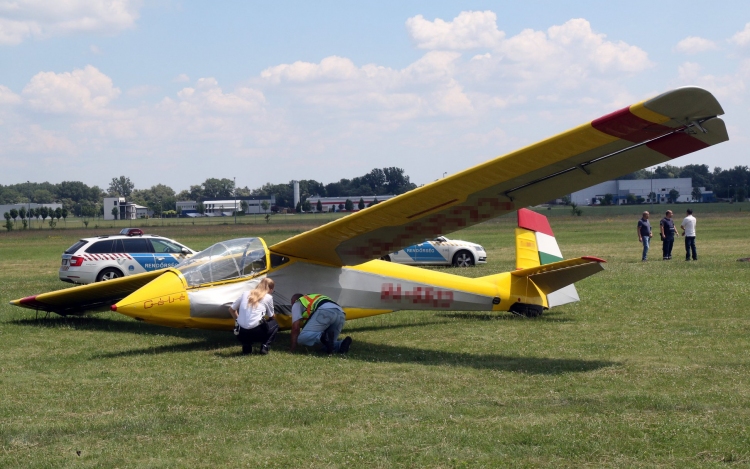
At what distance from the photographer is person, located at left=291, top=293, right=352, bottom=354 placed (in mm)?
10180

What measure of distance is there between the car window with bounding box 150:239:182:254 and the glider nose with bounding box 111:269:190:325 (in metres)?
11.8

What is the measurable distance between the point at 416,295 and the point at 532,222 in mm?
3382

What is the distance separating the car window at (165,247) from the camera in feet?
72.4

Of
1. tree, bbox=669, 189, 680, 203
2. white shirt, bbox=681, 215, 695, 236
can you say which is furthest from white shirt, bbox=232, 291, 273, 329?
tree, bbox=669, 189, 680, 203

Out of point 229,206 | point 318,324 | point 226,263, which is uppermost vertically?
point 229,206

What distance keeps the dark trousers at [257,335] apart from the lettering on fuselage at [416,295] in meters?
2.21

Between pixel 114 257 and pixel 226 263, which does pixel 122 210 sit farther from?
pixel 226 263

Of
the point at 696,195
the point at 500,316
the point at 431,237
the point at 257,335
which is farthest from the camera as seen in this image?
the point at 696,195

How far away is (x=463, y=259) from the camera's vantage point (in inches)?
1039

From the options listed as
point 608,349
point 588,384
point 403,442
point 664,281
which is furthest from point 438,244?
point 403,442

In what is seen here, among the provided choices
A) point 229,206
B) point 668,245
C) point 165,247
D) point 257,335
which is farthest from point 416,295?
point 229,206

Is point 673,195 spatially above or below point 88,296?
above

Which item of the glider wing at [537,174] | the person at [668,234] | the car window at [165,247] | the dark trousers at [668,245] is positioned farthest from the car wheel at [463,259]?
the glider wing at [537,174]

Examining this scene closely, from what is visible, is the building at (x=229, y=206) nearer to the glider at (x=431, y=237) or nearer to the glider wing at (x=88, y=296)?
the glider wing at (x=88, y=296)
